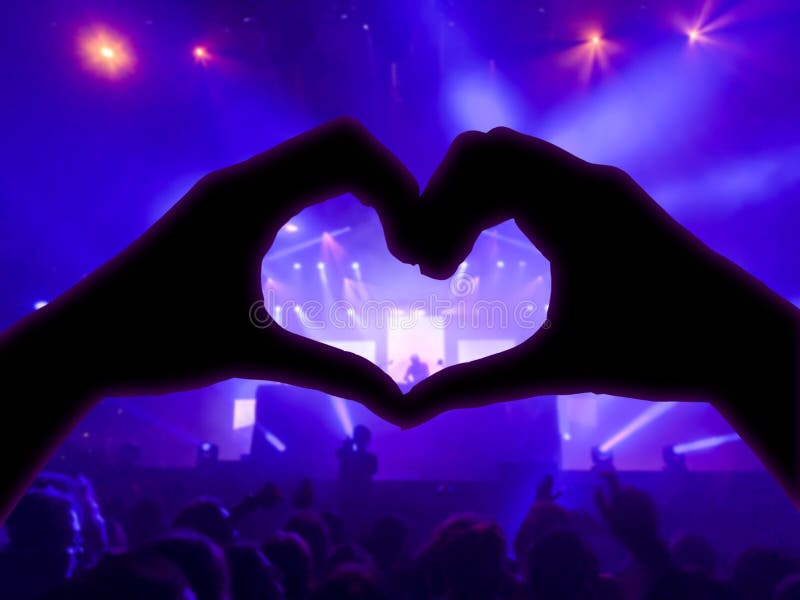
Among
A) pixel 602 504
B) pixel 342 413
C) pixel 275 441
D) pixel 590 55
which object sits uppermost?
pixel 590 55

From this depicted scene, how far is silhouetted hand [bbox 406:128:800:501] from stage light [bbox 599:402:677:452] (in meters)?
17.4

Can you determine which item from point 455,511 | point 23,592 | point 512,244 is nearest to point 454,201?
point 23,592

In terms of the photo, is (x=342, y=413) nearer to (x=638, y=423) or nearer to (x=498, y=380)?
(x=638, y=423)

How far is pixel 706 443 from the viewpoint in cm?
1269

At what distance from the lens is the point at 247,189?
2.89 ft

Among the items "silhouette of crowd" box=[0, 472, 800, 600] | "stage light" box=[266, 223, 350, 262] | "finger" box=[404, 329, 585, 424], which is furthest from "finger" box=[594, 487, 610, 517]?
"stage light" box=[266, 223, 350, 262]

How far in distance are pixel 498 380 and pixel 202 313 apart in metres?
0.59

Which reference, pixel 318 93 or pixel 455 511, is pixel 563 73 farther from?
pixel 455 511

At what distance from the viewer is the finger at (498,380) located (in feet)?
2.75

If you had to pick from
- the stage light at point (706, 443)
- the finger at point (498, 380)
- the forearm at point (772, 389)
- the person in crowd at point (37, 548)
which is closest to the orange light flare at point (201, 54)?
the person in crowd at point (37, 548)

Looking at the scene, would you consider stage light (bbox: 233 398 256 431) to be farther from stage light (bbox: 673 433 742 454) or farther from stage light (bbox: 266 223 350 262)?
stage light (bbox: 673 433 742 454)

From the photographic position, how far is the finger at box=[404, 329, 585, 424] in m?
0.84

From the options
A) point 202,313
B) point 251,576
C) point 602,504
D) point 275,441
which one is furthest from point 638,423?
point 202,313

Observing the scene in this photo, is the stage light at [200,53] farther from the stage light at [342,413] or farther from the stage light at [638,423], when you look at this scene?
the stage light at [638,423]
